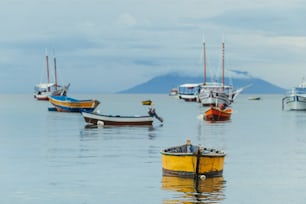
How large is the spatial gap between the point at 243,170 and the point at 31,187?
1401 cm

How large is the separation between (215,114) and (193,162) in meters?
68.1

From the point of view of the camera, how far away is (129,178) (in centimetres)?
3881

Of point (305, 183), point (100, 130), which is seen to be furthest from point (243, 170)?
point (100, 130)

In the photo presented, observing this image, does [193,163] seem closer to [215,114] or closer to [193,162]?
[193,162]

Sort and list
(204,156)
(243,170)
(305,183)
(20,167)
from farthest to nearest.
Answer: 1. (20,167)
2. (243,170)
3. (305,183)
4. (204,156)

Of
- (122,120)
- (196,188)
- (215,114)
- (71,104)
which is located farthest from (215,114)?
(196,188)

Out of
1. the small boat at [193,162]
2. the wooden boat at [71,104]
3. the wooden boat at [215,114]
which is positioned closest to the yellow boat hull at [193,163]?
the small boat at [193,162]

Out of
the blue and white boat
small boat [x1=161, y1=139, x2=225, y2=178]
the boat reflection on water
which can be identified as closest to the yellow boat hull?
small boat [x1=161, y1=139, x2=225, y2=178]

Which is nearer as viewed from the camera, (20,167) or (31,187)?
(31,187)

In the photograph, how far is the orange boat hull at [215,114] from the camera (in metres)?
101

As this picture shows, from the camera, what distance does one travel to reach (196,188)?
3375 cm

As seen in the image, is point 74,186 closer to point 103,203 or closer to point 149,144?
point 103,203

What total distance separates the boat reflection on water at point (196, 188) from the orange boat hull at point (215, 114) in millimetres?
63917

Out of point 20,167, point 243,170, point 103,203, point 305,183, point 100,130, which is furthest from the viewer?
point 100,130
